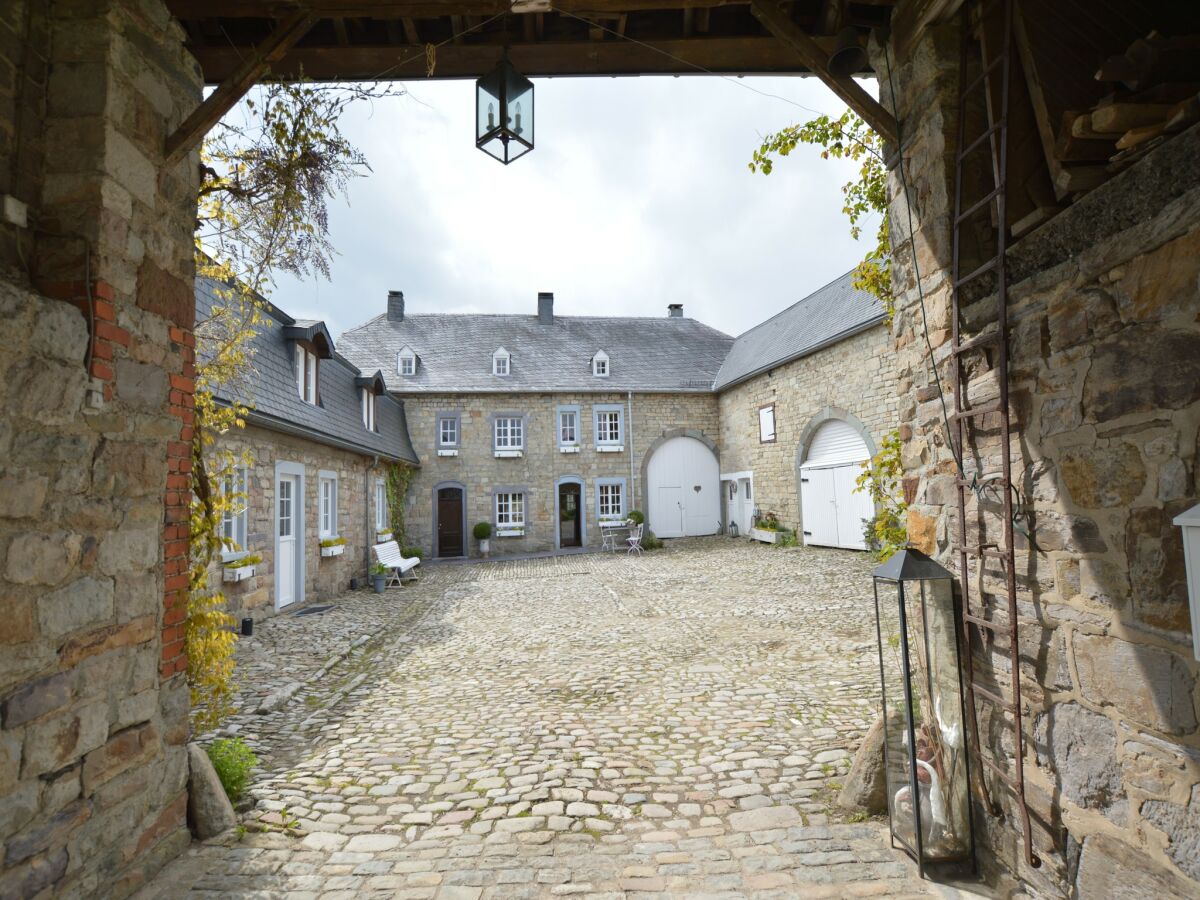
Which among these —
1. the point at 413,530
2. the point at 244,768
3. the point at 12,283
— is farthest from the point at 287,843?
the point at 413,530

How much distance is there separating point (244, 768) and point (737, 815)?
2.63 meters

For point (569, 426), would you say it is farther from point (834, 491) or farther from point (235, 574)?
point (235, 574)

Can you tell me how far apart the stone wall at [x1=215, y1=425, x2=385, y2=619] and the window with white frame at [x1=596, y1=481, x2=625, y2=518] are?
22.6 feet

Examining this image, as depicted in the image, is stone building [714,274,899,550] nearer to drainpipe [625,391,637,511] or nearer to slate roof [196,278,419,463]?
drainpipe [625,391,637,511]

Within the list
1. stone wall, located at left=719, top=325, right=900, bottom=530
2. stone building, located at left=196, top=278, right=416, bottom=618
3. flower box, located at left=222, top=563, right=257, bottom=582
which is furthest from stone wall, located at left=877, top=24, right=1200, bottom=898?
stone wall, located at left=719, top=325, right=900, bottom=530

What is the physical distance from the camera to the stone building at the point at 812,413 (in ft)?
42.3

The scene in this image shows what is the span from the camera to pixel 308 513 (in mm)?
10109

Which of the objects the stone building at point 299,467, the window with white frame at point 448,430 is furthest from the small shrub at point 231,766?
the window with white frame at point 448,430

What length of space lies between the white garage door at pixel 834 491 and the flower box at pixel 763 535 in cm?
118

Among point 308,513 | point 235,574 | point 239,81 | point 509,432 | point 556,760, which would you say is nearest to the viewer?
point 239,81

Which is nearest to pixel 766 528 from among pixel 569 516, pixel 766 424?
pixel 766 424

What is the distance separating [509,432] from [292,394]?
9.53 metres

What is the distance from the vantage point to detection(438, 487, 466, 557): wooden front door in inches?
739

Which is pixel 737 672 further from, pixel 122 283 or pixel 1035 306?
pixel 122 283
